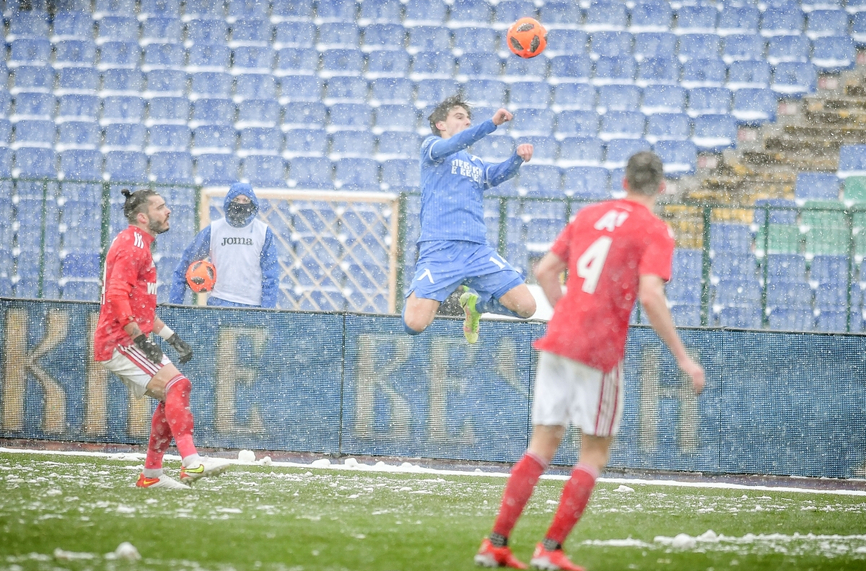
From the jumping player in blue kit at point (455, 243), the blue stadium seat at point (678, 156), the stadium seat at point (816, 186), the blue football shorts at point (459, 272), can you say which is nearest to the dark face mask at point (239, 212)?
the jumping player in blue kit at point (455, 243)

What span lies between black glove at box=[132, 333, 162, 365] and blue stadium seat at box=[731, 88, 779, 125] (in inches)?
392

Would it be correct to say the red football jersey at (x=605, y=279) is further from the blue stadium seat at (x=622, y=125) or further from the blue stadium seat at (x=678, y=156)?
the blue stadium seat at (x=622, y=125)

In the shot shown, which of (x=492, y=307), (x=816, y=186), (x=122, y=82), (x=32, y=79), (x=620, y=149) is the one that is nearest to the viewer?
(x=492, y=307)

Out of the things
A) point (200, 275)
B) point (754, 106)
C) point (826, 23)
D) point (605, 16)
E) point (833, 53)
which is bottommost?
point (200, 275)

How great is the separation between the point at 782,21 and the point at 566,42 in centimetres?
302

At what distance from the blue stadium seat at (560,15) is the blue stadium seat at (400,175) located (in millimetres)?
3112

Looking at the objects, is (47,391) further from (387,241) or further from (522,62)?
(522,62)

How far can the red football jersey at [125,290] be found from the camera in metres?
6.77

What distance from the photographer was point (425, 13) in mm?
15711

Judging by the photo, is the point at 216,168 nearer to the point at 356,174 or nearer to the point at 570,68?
the point at 356,174

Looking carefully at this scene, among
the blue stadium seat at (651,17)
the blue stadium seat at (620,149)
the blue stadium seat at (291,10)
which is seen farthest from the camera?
the blue stadium seat at (291,10)

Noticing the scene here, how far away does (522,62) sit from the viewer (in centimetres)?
1527

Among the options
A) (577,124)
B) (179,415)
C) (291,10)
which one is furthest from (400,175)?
(179,415)

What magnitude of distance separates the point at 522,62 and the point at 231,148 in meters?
4.22
